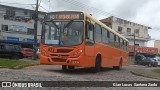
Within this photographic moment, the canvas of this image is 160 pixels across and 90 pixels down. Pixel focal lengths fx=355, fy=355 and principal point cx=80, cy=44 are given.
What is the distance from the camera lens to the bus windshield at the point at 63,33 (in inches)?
727

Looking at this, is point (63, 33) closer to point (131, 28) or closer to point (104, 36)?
point (104, 36)

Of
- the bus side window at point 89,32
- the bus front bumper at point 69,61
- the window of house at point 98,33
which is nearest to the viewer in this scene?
the bus front bumper at point 69,61

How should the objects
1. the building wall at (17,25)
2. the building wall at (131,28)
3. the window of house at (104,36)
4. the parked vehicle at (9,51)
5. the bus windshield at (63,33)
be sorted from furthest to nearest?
the building wall at (131,28), the building wall at (17,25), the parked vehicle at (9,51), the window of house at (104,36), the bus windshield at (63,33)

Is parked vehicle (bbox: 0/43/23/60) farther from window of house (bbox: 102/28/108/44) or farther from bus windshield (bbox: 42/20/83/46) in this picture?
bus windshield (bbox: 42/20/83/46)

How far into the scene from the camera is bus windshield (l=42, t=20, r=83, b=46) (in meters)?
18.5

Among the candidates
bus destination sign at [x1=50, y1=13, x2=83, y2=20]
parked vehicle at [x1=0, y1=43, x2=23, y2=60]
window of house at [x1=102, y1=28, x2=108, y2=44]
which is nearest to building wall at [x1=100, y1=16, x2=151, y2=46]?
parked vehicle at [x1=0, y1=43, x2=23, y2=60]

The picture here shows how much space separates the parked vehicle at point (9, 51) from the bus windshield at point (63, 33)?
20087 mm

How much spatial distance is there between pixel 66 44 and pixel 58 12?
2.01 m

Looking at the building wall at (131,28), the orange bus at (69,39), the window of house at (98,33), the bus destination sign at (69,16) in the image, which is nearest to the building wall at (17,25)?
the building wall at (131,28)

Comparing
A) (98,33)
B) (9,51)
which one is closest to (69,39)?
(98,33)

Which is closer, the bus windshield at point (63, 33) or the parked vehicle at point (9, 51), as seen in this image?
the bus windshield at point (63, 33)

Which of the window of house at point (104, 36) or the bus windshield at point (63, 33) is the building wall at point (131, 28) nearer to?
the window of house at point (104, 36)

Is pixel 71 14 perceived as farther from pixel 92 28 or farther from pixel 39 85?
pixel 39 85

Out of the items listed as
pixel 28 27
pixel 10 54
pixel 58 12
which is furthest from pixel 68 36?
pixel 28 27
